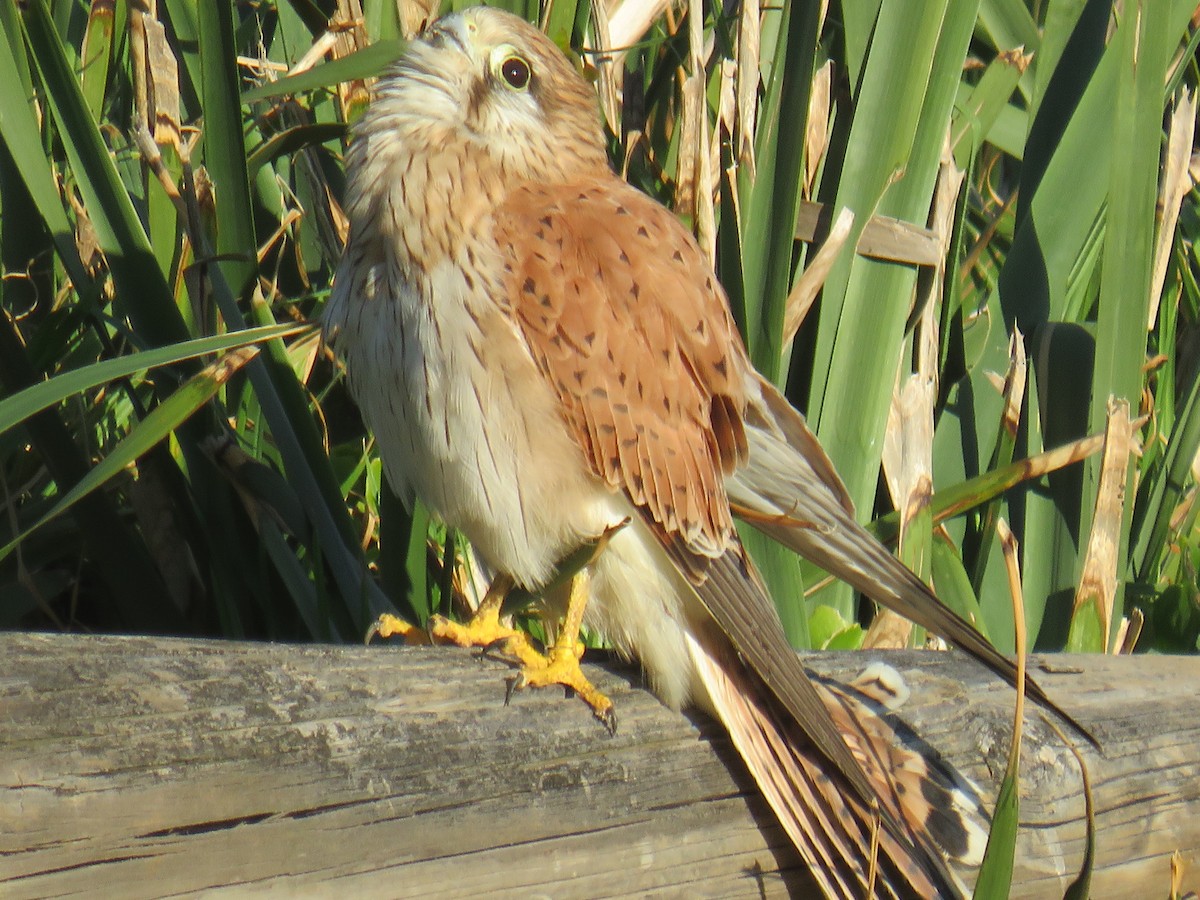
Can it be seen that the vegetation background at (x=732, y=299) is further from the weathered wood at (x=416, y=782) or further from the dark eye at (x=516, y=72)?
the weathered wood at (x=416, y=782)

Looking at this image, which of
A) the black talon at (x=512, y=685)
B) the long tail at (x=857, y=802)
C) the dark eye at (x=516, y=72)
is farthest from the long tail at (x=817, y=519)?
the dark eye at (x=516, y=72)

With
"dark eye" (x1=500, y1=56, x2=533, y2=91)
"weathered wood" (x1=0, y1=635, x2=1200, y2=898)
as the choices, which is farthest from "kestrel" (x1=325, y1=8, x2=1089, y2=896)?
"weathered wood" (x1=0, y1=635, x2=1200, y2=898)

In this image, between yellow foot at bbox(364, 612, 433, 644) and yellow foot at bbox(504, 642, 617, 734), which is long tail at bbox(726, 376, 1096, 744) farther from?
yellow foot at bbox(364, 612, 433, 644)

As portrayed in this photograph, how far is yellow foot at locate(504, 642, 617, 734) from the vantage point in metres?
1.68

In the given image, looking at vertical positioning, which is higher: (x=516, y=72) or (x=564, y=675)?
(x=516, y=72)

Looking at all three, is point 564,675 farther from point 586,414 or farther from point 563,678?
point 586,414

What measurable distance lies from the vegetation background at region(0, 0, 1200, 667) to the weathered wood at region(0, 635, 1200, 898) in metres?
0.56

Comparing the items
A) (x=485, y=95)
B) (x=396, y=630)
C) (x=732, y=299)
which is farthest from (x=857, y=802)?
(x=485, y=95)

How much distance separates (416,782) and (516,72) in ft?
4.26

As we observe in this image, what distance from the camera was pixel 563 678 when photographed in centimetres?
172

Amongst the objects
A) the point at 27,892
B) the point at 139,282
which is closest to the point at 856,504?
the point at 139,282

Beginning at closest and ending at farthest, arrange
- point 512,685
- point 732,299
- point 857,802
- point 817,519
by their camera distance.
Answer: point 512,685
point 857,802
point 817,519
point 732,299

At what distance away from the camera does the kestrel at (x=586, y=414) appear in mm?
1828

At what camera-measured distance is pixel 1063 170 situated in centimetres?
276
